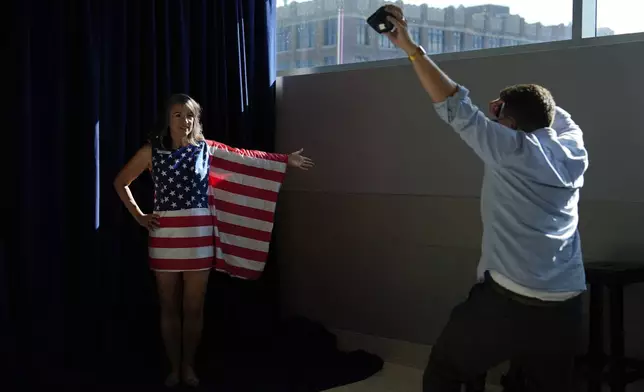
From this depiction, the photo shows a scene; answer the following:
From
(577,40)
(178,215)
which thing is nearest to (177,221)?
(178,215)

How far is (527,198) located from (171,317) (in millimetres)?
1837

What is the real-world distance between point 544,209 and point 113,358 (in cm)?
221

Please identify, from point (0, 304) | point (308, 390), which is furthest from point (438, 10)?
point (0, 304)

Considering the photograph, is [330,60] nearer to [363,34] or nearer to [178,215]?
[363,34]

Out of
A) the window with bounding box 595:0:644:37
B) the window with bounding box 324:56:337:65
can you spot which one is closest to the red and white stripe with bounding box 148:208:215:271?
the window with bounding box 324:56:337:65

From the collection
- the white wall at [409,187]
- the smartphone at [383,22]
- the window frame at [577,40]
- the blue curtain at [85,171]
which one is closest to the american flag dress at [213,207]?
the blue curtain at [85,171]

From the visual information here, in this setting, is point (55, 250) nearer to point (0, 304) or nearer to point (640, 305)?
point (0, 304)

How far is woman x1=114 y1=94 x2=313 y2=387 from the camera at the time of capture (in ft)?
10.3

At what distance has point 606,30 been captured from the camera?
10.5 ft

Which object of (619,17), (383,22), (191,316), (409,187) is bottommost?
(191,316)

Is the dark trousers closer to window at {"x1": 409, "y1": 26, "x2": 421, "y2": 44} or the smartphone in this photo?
the smartphone

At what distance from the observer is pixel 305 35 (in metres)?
4.24

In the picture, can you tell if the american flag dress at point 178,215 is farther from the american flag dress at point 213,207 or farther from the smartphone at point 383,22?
the smartphone at point 383,22

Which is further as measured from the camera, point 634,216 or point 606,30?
point 606,30
